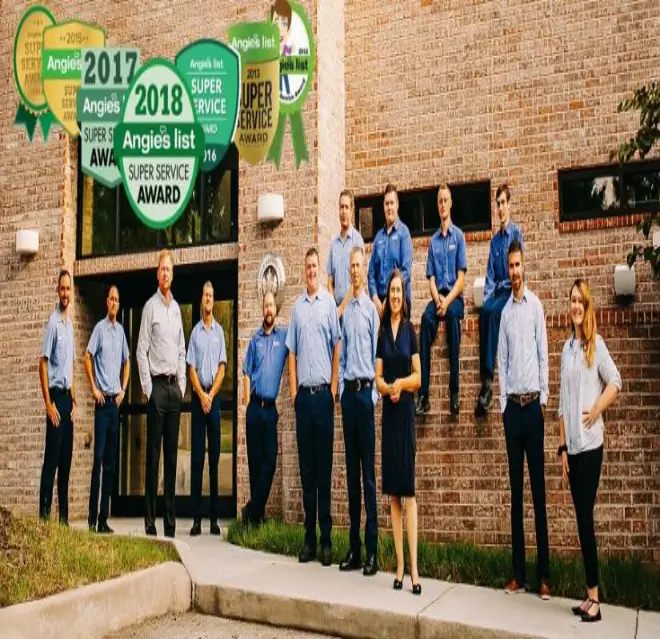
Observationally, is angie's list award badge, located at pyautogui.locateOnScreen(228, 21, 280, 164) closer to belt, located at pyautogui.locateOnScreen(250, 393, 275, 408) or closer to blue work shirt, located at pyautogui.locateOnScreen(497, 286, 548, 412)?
belt, located at pyautogui.locateOnScreen(250, 393, 275, 408)

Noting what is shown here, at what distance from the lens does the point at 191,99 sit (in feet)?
35.1

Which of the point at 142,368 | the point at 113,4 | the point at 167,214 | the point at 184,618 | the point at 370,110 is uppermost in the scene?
the point at 113,4

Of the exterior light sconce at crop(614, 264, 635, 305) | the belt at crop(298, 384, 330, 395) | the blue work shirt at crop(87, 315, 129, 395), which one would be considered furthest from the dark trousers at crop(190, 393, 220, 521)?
the exterior light sconce at crop(614, 264, 635, 305)

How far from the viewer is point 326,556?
6547 mm

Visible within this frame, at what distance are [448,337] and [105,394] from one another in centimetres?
315

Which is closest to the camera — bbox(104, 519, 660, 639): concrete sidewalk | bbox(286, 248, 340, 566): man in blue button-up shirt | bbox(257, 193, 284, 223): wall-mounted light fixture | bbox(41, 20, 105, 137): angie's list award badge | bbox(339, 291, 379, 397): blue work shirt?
bbox(104, 519, 660, 639): concrete sidewalk

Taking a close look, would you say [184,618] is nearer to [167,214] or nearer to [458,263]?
[458,263]

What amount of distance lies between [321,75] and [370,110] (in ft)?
2.54

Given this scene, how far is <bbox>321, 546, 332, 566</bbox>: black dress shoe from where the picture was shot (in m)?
6.54

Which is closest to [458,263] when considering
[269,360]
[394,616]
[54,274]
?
[269,360]

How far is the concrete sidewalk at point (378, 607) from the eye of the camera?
512 cm

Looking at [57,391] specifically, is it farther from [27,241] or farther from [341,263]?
[27,241]

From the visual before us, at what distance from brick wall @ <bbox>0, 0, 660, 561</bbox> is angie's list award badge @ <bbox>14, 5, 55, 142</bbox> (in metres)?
0.19

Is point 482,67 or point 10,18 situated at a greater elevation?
point 10,18
